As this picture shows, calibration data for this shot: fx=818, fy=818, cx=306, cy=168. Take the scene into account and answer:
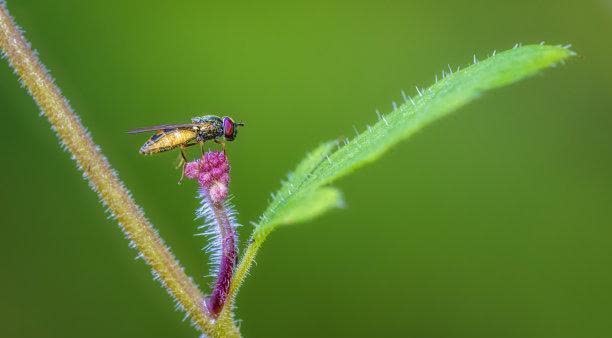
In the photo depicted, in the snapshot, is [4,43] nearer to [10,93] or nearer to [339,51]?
[10,93]

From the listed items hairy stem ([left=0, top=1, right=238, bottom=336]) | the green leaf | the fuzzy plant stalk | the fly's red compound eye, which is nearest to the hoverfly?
the fly's red compound eye

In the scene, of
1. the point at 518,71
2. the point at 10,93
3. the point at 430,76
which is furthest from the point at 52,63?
the point at 518,71

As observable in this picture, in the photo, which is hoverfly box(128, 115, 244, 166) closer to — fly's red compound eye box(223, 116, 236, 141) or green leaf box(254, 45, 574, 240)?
fly's red compound eye box(223, 116, 236, 141)

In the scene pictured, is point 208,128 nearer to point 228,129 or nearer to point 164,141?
point 228,129

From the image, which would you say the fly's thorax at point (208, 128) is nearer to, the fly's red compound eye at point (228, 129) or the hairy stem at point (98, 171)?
the fly's red compound eye at point (228, 129)

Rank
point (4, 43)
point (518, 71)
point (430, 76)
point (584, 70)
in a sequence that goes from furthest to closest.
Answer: point (584, 70)
point (430, 76)
point (4, 43)
point (518, 71)

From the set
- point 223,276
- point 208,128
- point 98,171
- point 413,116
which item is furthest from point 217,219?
point 208,128
